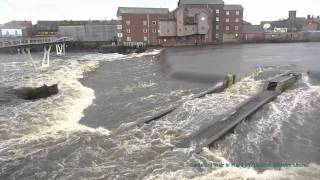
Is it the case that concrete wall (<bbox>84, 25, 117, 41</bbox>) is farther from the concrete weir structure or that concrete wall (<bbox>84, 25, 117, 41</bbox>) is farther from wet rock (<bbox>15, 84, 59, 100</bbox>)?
the concrete weir structure

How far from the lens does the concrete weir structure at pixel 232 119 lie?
578 inches

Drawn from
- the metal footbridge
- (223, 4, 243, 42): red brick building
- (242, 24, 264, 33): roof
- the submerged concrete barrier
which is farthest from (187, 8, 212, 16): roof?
the submerged concrete barrier

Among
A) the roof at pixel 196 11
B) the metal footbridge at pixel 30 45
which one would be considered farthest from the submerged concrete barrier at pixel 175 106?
the roof at pixel 196 11

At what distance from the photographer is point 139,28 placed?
7256cm

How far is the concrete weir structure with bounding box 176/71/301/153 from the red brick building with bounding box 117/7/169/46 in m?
49.2

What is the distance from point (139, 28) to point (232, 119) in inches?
2262

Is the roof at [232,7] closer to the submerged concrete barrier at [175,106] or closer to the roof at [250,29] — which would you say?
the roof at [250,29]

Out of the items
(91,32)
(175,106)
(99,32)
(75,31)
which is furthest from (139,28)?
(175,106)

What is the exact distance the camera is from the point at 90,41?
266ft

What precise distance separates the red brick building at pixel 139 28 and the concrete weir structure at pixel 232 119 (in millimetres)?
49242

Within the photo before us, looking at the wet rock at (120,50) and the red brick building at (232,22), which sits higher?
the red brick building at (232,22)

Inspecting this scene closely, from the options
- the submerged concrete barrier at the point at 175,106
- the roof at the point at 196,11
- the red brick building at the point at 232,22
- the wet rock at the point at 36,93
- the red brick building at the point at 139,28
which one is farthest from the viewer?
the red brick building at the point at 232,22

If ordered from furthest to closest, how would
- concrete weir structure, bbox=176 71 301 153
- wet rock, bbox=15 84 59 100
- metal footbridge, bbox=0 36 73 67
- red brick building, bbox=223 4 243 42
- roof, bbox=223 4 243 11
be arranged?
roof, bbox=223 4 243 11 → red brick building, bbox=223 4 243 42 → metal footbridge, bbox=0 36 73 67 → wet rock, bbox=15 84 59 100 → concrete weir structure, bbox=176 71 301 153

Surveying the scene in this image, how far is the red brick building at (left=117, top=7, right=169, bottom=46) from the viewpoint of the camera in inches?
2837
